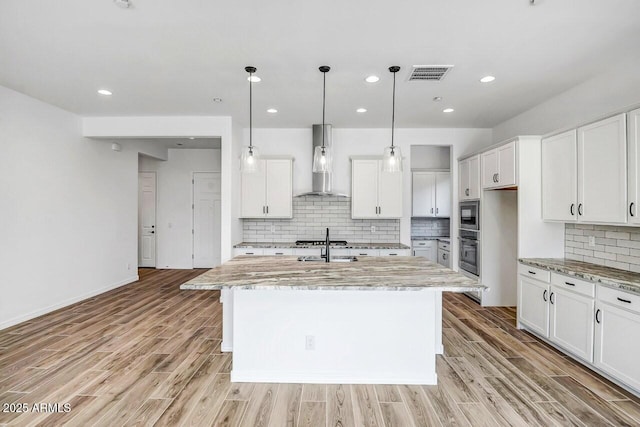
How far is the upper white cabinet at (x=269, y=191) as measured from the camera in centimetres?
528

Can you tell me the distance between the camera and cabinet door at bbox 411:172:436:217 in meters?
6.83

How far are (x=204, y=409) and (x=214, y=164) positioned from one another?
5851 mm

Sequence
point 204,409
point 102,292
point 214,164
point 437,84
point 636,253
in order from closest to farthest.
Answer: point 204,409, point 636,253, point 437,84, point 102,292, point 214,164

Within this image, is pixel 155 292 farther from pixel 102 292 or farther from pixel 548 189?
pixel 548 189

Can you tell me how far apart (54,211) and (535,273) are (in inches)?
239

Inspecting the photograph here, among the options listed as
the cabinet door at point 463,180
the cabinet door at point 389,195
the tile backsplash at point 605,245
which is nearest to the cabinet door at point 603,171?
the tile backsplash at point 605,245

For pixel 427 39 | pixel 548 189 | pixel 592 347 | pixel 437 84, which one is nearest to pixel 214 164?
pixel 437 84

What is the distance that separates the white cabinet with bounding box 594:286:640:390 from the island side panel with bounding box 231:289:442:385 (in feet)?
4.59

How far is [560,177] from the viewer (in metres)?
3.48

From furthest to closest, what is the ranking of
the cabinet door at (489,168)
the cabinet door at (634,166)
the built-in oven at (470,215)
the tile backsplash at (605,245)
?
the built-in oven at (470,215) → the cabinet door at (489,168) → the tile backsplash at (605,245) → the cabinet door at (634,166)

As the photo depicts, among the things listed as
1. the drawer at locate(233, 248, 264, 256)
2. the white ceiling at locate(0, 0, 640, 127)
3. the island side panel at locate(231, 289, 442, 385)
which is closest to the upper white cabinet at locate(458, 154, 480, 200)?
the white ceiling at locate(0, 0, 640, 127)

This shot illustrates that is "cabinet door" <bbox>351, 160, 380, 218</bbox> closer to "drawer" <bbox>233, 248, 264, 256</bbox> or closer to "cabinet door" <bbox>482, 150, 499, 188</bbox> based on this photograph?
"cabinet door" <bbox>482, 150, 499, 188</bbox>

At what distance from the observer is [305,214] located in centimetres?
564

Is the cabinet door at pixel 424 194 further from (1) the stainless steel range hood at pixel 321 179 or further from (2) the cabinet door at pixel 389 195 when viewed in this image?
(1) the stainless steel range hood at pixel 321 179
